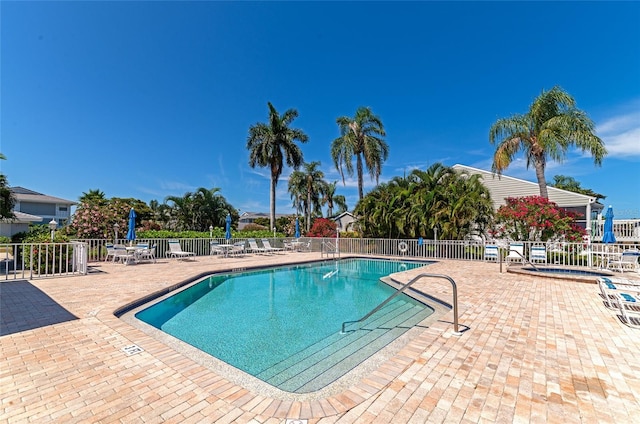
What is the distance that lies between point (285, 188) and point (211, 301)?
30195mm

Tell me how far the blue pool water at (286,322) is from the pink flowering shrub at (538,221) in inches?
339

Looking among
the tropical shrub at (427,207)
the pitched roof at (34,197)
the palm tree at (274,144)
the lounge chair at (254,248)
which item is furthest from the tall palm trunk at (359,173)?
the pitched roof at (34,197)

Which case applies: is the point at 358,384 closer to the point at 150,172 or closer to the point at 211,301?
the point at 211,301

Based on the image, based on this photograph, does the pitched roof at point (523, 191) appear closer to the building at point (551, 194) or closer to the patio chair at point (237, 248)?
the building at point (551, 194)

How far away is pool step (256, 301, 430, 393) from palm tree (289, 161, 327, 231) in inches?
1027

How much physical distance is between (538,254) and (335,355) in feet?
38.5

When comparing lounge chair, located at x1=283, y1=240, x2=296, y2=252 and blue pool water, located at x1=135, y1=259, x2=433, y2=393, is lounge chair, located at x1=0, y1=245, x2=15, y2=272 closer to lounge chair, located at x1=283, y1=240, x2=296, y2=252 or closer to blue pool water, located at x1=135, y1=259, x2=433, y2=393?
blue pool water, located at x1=135, y1=259, x2=433, y2=393

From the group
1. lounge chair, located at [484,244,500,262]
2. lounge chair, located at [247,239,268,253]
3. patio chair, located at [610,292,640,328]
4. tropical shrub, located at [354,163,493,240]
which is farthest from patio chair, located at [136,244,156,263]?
lounge chair, located at [484,244,500,262]

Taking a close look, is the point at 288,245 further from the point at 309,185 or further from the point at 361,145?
the point at 309,185

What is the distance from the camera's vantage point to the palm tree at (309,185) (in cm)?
3272

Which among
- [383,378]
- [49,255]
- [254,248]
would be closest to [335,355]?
[383,378]

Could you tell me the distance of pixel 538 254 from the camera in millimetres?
12133

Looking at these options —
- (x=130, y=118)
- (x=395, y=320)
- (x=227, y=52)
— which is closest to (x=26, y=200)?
(x=130, y=118)

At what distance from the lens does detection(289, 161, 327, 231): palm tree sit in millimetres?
32719
